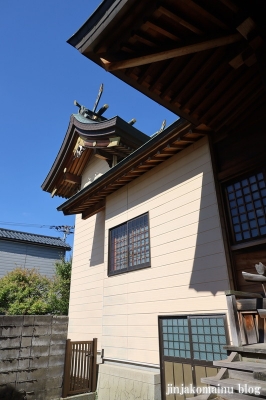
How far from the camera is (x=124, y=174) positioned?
6906 millimetres

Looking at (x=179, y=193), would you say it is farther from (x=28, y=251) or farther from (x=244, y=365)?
(x=28, y=251)

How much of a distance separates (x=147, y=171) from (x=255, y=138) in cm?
286

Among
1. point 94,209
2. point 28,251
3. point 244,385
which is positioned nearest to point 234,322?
point 244,385

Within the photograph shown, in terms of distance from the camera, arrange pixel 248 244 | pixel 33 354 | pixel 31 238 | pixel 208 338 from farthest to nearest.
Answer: pixel 31 238 → pixel 33 354 → pixel 208 338 → pixel 248 244

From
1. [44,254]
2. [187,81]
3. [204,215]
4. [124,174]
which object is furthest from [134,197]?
[44,254]

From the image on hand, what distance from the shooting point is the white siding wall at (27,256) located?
16.6 m

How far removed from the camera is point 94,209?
861 cm

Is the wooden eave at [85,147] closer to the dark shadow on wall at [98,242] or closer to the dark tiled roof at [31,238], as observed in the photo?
the dark shadow on wall at [98,242]

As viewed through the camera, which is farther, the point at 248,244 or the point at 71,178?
the point at 71,178

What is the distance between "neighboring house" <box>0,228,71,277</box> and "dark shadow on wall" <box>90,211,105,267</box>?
976 cm

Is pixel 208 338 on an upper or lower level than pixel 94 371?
upper

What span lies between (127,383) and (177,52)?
19.6 feet

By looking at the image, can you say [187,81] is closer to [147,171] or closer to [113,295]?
[147,171]

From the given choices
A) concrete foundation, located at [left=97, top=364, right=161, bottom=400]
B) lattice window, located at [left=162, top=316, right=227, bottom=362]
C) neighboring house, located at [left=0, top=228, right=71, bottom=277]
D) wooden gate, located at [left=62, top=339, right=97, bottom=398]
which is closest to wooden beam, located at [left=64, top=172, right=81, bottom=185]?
wooden gate, located at [left=62, top=339, right=97, bottom=398]
